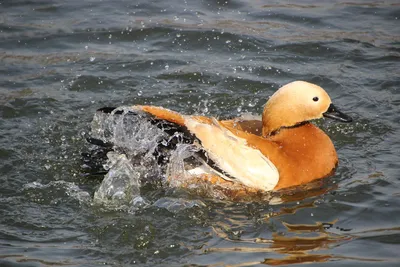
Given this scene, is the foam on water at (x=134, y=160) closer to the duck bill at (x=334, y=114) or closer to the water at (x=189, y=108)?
the water at (x=189, y=108)

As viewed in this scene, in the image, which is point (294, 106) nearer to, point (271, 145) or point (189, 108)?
point (271, 145)

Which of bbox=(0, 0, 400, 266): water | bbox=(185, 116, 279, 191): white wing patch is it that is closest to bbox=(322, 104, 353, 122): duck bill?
bbox=(0, 0, 400, 266): water

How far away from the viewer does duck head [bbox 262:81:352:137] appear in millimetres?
6180

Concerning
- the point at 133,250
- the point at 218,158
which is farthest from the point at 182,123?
the point at 133,250

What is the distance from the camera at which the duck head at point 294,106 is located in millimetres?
6180

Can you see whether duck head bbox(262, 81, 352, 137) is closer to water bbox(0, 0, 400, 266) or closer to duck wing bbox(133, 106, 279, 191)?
duck wing bbox(133, 106, 279, 191)

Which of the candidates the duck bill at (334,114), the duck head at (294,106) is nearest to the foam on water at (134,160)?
the duck head at (294,106)

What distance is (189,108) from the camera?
310 inches

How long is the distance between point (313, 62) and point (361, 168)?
2745 mm

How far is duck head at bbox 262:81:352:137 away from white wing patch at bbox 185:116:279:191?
16.2 inches

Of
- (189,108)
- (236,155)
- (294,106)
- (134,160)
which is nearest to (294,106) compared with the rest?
(294,106)

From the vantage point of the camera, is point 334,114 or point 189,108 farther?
point 189,108

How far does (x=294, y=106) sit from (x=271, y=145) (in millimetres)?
410

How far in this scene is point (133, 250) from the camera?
509 cm
